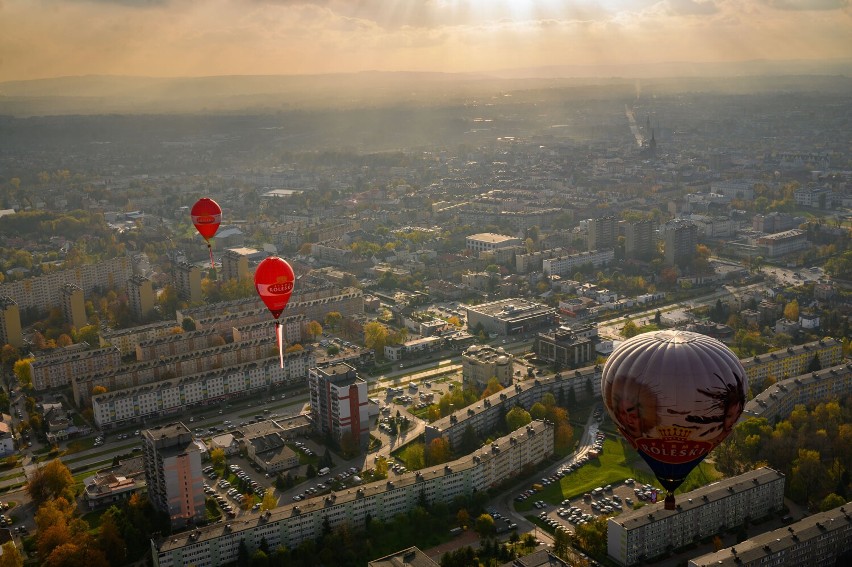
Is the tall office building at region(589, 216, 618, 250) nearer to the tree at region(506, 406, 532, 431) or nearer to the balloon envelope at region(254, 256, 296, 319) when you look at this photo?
the tree at region(506, 406, 532, 431)

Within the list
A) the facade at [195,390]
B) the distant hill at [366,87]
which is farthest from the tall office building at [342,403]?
the distant hill at [366,87]

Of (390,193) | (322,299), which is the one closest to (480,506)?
(322,299)

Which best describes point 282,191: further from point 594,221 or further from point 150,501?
point 150,501

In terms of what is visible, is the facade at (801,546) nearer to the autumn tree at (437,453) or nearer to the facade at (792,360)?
the autumn tree at (437,453)

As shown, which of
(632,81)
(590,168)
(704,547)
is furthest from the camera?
(632,81)

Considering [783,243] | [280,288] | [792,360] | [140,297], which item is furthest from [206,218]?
[783,243]

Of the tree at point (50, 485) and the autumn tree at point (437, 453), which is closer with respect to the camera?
the tree at point (50, 485)
